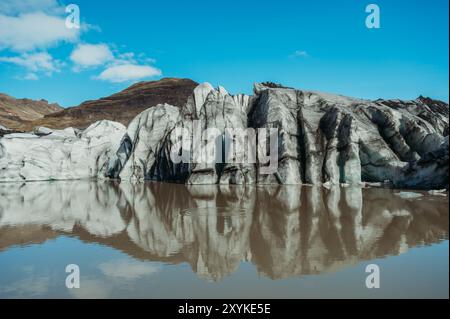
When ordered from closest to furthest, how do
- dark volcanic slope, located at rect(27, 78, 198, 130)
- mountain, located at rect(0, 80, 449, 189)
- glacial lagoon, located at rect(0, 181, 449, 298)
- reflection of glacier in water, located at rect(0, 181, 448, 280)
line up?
glacial lagoon, located at rect(0, 181, 449, 298) → reflection of glacier in water, located at rect(0, 181, 448, 280) → mountain, located at rect(0, 80, 449, 189) → dark volcanic slope, located at rect(27, 78, 198, 130)

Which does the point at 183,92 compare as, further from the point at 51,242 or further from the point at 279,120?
the point at 51,242

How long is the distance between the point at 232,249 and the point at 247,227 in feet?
9.22

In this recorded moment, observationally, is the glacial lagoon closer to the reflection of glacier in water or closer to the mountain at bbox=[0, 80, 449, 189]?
the reflection of glacier in water

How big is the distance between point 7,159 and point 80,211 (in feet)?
89.4

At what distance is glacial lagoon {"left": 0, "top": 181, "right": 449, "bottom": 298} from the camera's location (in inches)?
295

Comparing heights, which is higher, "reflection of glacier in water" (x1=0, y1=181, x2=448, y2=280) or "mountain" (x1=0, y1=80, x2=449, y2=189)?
"mountain" (x1=0, y1=80, x2=449, y2=189)

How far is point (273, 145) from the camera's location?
31375mm

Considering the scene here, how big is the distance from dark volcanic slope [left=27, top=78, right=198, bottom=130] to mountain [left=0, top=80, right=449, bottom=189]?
8730 centimetres

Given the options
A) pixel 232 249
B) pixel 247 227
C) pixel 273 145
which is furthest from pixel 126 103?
pixel 232 249

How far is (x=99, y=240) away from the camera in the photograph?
12.4 m

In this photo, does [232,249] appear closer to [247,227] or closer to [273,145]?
[247,227]

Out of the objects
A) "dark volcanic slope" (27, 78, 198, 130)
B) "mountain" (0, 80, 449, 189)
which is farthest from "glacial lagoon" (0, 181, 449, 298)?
"dark volcanic slope" (27, 78, 198, 130)

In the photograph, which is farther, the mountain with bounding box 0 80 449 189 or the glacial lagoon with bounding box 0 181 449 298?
the mountain with bounding box 0 80 449 189
